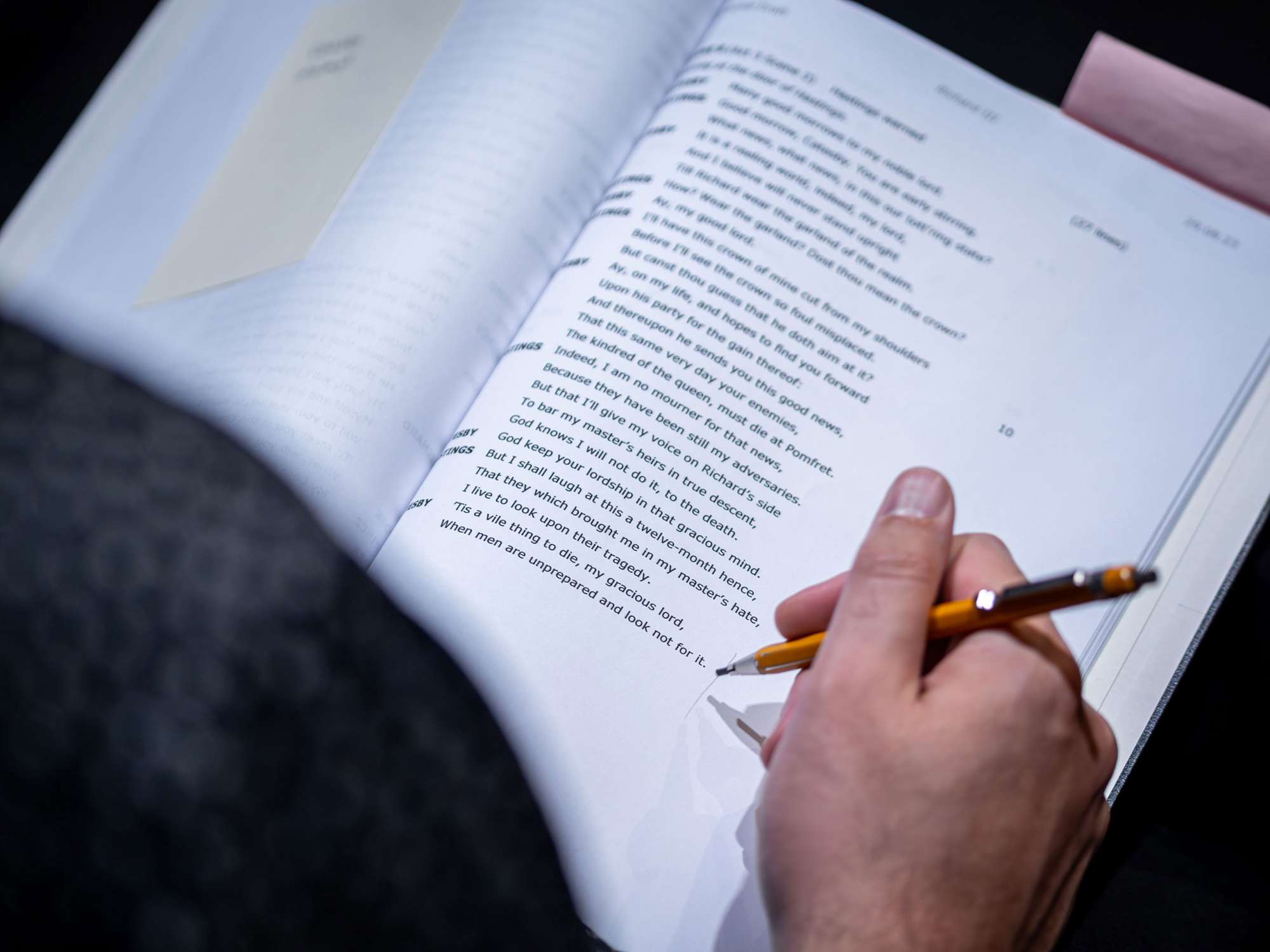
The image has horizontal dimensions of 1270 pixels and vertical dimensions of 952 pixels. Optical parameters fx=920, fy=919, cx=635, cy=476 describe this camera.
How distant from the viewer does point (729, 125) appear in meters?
0.50

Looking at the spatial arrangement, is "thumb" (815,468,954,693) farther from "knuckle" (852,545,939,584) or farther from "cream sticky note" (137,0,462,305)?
"cream sticky note" (137,0,462,305)

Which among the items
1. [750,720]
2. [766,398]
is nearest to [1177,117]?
[766,398]

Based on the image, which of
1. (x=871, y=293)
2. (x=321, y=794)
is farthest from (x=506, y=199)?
(x=321, y=794)

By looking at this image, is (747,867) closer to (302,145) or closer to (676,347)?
(676,347)

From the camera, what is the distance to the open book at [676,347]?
1.36ft

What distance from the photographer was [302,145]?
0.56 metres

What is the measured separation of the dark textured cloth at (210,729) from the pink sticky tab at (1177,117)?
1.55 ft

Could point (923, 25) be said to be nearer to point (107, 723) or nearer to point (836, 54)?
point (836, 54)

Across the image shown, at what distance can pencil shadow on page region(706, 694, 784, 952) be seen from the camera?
0.39 meters

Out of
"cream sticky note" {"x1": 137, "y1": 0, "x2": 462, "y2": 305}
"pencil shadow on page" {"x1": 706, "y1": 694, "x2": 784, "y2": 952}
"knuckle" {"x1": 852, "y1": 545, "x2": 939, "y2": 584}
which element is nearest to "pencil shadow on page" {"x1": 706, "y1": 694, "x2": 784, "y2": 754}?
"pencil shadow on page" {"x1": 706, "y1": 694, "x2": 784, "y2": 952}

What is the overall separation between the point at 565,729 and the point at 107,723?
179 mm

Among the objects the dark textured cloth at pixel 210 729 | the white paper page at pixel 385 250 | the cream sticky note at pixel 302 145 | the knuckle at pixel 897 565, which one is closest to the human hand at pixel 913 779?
the knuckle at pixel 897 565

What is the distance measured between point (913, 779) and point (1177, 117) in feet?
1.38

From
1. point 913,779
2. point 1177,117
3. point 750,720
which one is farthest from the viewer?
point 1177,117
